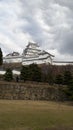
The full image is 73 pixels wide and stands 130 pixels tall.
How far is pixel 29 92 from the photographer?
4703cm

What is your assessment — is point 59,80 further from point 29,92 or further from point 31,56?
point 31,56

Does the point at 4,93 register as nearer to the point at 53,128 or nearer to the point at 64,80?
the point at 64,80

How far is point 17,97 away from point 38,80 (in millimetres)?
7919

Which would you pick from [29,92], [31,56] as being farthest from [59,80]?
[31,56]

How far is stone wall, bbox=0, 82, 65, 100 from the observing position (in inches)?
1810

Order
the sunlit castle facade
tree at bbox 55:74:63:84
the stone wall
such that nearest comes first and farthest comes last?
the stone wall
tree at bbox 55:74:63:84
the sunlit castle facade

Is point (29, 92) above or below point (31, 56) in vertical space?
below

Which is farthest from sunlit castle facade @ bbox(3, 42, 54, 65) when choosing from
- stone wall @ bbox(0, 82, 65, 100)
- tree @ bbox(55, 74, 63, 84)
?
stone wall @ bbox(0, 82, 65, 100)

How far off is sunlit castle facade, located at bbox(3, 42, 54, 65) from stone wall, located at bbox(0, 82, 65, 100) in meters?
48.1

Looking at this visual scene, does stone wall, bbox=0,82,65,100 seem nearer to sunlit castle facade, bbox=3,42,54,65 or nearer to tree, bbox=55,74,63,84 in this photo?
tree, bbox=55,74,63,84

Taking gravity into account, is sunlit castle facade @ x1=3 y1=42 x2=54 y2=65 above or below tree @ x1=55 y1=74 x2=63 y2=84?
above

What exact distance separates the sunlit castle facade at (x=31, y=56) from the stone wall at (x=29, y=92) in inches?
1895

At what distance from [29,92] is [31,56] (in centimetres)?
5671

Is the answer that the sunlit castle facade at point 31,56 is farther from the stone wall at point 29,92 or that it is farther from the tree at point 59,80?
the stone wall at point 29,92
